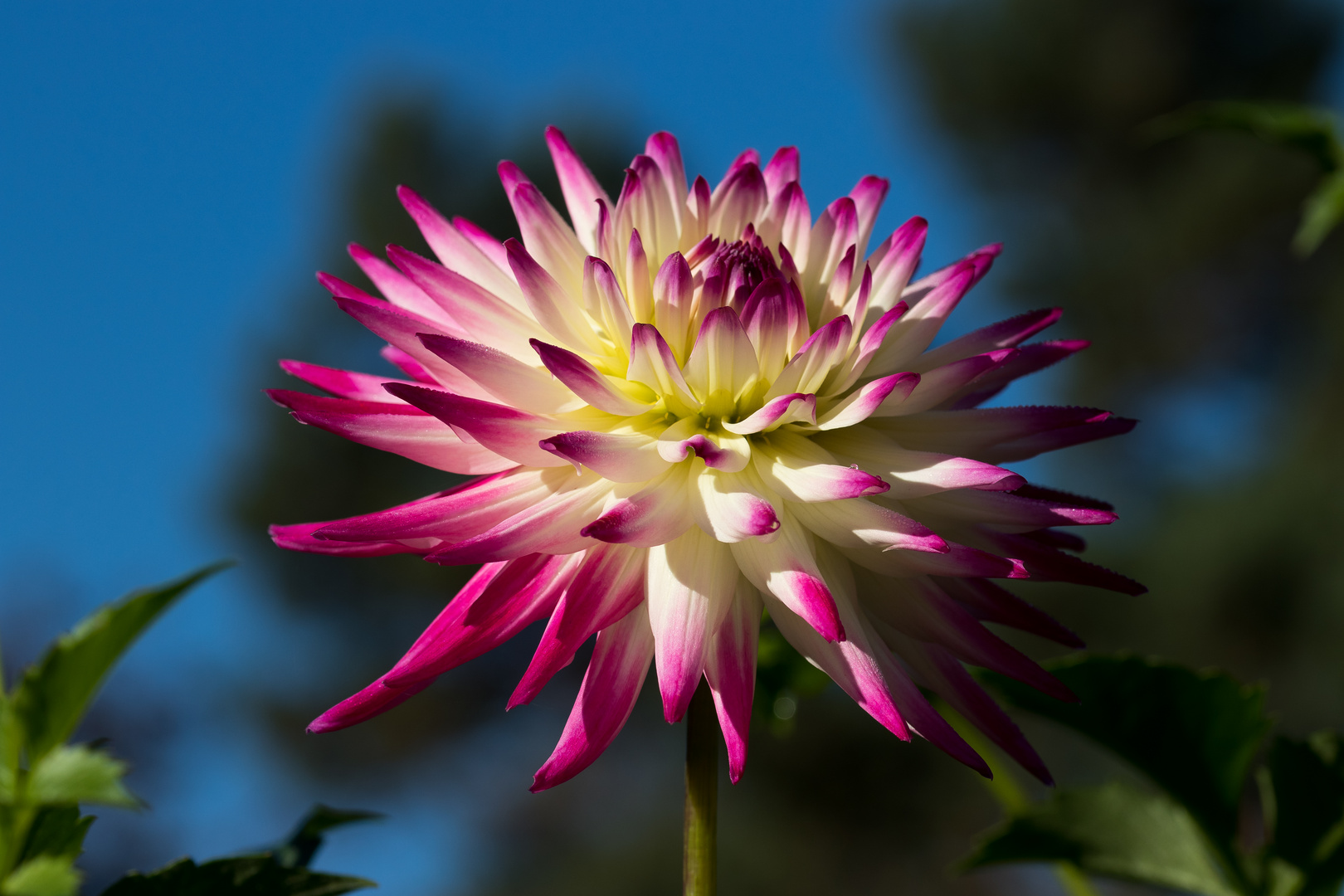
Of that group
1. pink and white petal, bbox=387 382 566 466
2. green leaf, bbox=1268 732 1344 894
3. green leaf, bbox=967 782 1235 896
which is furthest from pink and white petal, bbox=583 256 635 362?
green leaf, bbox=1268 732 1344 894

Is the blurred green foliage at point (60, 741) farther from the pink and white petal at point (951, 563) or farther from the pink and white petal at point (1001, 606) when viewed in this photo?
the pink and white petal at point (1001, 606)

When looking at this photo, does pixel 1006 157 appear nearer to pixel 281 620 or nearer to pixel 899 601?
pixel 281 620

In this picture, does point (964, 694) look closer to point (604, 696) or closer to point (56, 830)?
point (604, 696)

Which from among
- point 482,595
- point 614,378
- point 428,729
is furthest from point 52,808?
point 428,729

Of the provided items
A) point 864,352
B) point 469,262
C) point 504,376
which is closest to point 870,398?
point 864,352

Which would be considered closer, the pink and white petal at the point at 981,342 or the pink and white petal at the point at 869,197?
the pink and white petal at the point at 981,342

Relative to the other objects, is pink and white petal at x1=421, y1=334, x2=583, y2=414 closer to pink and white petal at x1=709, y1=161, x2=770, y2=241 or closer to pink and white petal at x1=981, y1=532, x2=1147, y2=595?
pink and white petal at x1=709, y1=161, x2=770, y2=241

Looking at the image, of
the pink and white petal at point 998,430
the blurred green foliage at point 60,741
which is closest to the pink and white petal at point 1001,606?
the pink and white petal at point 998,430
